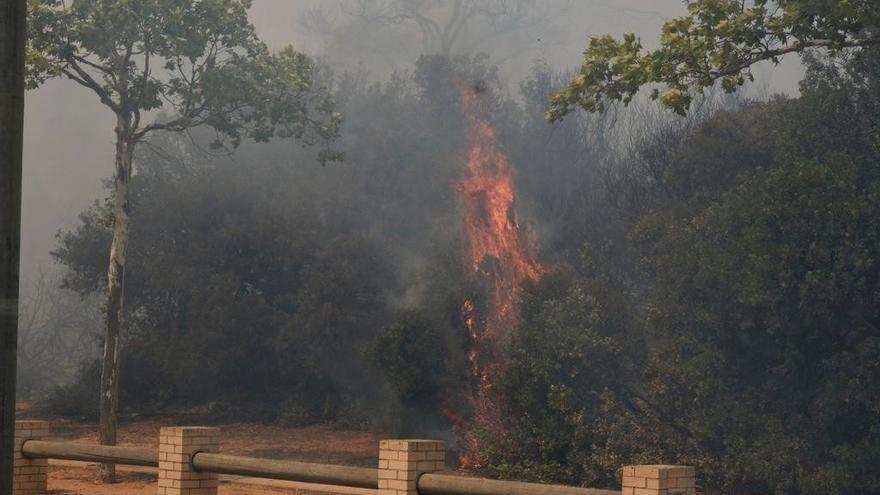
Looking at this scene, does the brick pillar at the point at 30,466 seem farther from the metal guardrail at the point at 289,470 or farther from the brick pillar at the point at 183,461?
the metal guardrail at the point at 289,470

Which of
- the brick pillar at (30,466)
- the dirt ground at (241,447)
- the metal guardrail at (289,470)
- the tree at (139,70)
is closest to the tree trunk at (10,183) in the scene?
the metal guardrail at (289,470)

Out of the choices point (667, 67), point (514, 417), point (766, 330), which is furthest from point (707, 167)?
point (667, 67)

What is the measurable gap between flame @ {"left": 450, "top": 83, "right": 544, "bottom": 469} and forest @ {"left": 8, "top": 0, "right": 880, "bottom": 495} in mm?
107

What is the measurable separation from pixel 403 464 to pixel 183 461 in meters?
3.93

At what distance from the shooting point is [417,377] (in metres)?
32.1

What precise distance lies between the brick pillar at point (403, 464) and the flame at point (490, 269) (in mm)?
14858

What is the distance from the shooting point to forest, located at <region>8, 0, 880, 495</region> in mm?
24156

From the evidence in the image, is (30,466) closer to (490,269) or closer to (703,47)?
(703,47)

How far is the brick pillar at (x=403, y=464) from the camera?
1348 cm

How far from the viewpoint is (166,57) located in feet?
101

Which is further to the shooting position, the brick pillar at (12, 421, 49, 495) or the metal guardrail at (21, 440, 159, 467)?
the brick pillar at (12, 421, 49, 495)

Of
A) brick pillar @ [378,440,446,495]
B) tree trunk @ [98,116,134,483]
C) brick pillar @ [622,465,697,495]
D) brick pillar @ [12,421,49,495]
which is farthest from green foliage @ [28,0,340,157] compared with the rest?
brick pillar @ [622,465,697,495]

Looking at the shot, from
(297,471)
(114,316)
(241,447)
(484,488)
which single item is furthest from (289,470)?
(241,447)

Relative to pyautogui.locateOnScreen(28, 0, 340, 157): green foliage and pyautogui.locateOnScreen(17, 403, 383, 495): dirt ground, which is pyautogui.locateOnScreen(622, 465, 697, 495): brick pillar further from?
pyautogui.locateOnScreen(28, 0, 340, 157): green foliage
